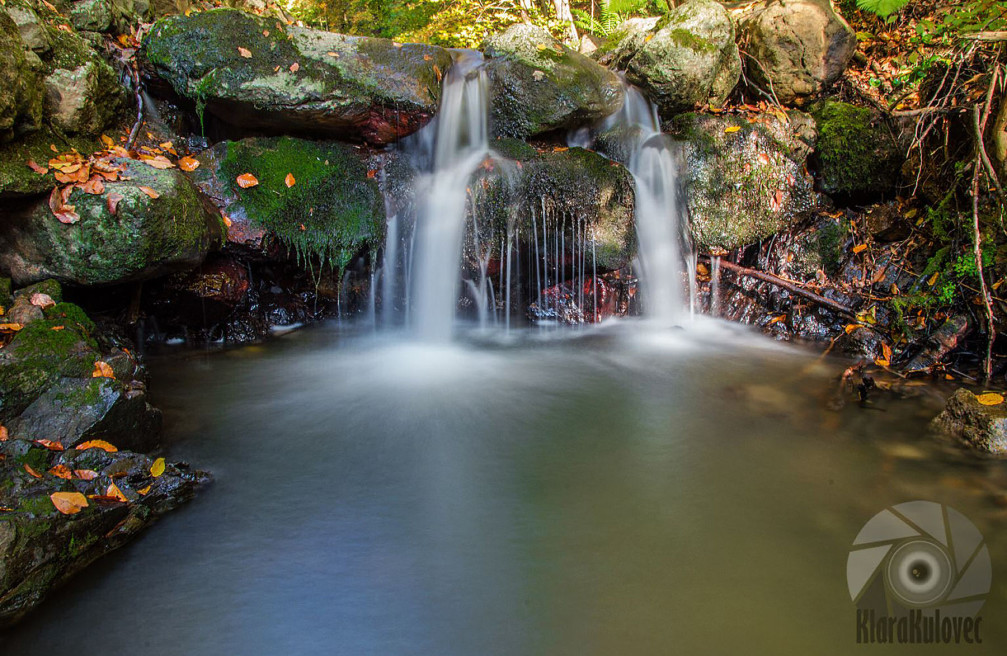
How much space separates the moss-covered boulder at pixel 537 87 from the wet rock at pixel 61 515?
561 centimetres

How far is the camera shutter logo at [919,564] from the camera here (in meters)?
2.36

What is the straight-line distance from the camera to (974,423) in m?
3.70

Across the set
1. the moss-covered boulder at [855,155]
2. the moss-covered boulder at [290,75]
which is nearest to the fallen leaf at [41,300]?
the moss-covered boulder at [290,75]

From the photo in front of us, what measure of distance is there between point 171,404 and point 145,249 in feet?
4.21

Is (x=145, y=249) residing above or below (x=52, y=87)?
below

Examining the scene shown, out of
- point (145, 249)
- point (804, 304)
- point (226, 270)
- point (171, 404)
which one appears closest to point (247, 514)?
point (171, 404)

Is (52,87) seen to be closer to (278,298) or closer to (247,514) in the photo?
(278,298)

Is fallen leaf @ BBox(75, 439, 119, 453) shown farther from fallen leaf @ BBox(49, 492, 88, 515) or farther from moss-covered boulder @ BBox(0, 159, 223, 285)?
moss-covered boulder @ BBox(0, 159, 223, 285)

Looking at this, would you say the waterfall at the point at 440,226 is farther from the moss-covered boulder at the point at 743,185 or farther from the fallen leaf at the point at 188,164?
the moss-covered boulder at the point at 743,185

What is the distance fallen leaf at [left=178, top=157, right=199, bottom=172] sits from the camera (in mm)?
5671

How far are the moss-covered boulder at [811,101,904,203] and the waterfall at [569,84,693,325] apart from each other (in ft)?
6.27

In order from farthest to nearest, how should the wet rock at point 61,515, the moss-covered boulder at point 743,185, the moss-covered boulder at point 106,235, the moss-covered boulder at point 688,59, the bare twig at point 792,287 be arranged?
the moss-covered boulder at point 688,59 < the moss-covered boulder at point 743,185 < the bare twig at point 792,287 < the moss-covered boulder at point 106,235 < the wet rock at point 61,515

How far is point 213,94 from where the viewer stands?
18.7 ft

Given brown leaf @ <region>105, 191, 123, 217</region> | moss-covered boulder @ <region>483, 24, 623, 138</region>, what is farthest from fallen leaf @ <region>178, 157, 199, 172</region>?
moss-covered boulder @ <region>483, 24, 623, 138</region>
